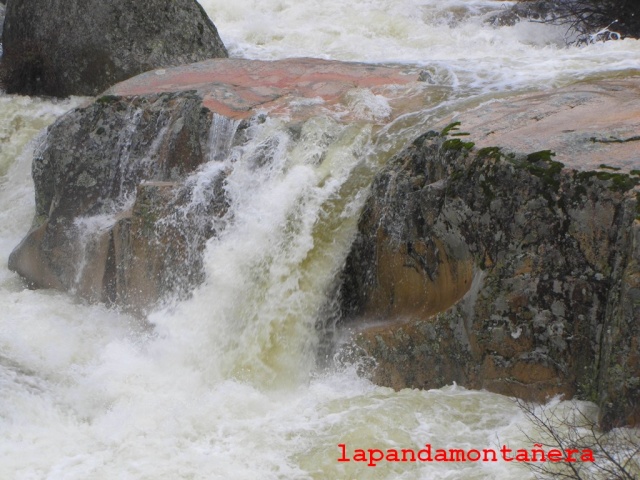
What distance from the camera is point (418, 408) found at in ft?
16.0

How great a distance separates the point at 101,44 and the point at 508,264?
6.74 metres

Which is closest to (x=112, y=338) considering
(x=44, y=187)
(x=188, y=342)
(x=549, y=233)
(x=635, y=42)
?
(x=188, y=342)

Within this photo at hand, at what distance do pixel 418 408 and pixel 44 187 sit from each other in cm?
433

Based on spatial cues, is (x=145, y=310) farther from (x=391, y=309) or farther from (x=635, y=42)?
(x=635, y=42)

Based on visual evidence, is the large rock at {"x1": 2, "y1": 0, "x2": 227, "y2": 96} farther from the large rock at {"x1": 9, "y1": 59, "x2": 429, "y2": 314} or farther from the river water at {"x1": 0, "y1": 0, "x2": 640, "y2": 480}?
the river water at {"x1": 0, "y1": 0, "x2": 640, "y2": 480}

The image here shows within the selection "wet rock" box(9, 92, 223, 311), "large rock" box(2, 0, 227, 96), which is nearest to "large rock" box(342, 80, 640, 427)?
"wet rock" box(9, 92, 223, 311)

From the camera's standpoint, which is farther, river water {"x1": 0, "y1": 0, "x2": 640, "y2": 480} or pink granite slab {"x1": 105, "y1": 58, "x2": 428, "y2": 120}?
pink granite slab {"x1": 105, "y1": 58, "x2": 428, "y2": 120}

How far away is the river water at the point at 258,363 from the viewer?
181 inches

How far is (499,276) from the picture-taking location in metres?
4.90

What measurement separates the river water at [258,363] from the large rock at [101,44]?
2582 mm

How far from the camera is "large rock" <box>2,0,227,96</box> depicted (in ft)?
33.1

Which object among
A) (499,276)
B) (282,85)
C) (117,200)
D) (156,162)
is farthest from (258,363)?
(282,85)

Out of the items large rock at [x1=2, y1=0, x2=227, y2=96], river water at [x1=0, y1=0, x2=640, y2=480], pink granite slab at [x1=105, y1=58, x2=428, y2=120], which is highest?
large rock at [x1=2, y1=0, x2=227, y2=96]

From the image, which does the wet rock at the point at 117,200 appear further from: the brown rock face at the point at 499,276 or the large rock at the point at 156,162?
the brown rock face at the point at 499,276
